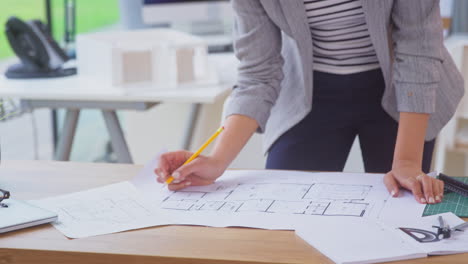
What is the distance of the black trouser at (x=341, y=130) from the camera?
4.92 ft

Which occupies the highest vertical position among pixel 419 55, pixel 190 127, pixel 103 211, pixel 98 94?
pixel 419 55

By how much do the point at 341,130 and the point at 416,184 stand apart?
0.40m

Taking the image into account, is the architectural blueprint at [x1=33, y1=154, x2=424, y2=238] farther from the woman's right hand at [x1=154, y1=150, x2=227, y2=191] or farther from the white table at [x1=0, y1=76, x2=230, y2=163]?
the white table at [x1=0, y1=76, x2=230, y2=163]

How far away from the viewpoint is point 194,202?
1186 millimetres

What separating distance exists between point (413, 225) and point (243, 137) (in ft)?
1.52

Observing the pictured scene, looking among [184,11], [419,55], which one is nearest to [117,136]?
[184,11]

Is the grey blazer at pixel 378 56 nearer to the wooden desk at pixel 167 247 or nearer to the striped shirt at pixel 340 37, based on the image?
the striped shirt at pixel 340 37

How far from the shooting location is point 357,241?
3.21ft

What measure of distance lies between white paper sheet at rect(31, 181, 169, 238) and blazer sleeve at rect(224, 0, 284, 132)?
0.31 m

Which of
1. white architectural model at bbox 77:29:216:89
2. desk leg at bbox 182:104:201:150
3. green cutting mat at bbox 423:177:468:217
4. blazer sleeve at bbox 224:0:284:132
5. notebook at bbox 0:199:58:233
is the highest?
blazer sleeve at bbox 224:0:284:132

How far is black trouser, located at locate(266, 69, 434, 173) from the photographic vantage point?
1.50 metres

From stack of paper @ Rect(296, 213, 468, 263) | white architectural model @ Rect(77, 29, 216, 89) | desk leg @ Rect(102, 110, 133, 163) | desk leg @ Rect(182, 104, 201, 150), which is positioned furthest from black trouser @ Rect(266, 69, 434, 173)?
desk leg @ Rect(182, 104, 201, 150)

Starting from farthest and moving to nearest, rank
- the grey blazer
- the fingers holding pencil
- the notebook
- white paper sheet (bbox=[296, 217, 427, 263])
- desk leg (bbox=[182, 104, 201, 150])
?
desk leg (bbox=[182, 104, 201, 150]) < the grey blazer < the fingers holding pencil < the notebook < white paper sheet (bbox=[296, 217, 427, 263])

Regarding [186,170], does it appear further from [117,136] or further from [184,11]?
[184,11]
